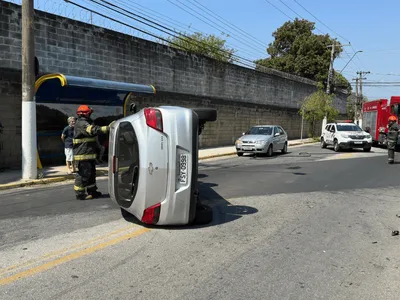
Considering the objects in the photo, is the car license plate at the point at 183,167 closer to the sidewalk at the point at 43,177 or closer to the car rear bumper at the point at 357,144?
the sidewalk at the point at 43,177

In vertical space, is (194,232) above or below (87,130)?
below

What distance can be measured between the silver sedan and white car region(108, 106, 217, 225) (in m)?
12.3

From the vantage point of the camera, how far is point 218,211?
21.7ft

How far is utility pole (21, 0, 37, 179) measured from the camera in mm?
9406

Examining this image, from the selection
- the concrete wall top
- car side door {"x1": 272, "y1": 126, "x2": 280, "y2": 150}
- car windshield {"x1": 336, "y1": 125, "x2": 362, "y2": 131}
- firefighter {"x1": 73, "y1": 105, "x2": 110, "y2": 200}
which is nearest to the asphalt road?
firefighter {"x1": 73, "y1": 105, "x2": 110, "y2": 200}

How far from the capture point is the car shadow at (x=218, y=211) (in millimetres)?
5611

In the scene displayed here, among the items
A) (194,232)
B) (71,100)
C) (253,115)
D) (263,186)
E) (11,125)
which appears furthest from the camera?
(253,115)

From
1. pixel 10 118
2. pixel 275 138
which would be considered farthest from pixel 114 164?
pixel 275 138

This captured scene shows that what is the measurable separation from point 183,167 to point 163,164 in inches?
10.9

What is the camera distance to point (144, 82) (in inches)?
687

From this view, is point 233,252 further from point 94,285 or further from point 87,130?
point 87,130

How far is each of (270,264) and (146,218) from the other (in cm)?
183

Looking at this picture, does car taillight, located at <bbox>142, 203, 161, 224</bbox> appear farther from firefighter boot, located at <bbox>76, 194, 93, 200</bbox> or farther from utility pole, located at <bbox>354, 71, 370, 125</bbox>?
utility pole, located at <bbox>354, 71, 370, 125</bbox>

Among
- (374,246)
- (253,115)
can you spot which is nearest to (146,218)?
(374,246)
